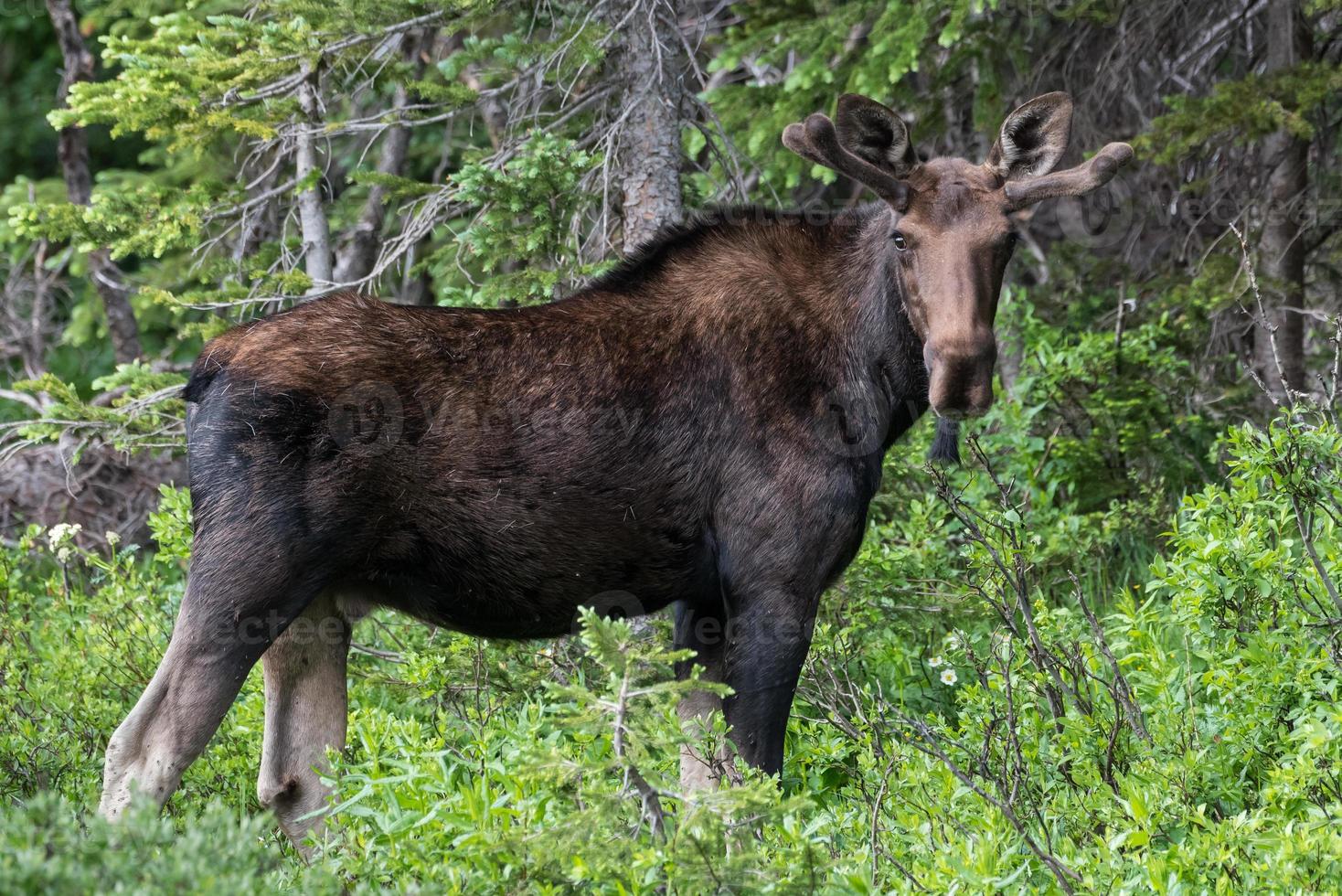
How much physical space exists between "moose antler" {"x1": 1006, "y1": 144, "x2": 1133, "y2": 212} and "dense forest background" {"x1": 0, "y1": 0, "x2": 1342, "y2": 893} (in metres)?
0.85

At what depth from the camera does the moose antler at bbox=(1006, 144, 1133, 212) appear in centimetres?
498

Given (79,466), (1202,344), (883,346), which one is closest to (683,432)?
(883,346)

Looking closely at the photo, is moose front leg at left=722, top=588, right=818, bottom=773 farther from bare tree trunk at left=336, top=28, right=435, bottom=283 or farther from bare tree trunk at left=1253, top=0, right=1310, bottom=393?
bare tree trunk at left=336, top=28, right=435, bottom=283

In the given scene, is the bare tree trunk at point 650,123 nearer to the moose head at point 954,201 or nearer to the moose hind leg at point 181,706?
the moose head at point 954,201

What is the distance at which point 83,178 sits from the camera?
1038 cm

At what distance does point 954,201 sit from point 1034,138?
1.87ft

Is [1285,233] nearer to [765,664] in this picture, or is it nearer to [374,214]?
[765,664]

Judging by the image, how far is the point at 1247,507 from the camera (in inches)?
210

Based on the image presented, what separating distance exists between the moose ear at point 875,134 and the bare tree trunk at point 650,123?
5.47ft

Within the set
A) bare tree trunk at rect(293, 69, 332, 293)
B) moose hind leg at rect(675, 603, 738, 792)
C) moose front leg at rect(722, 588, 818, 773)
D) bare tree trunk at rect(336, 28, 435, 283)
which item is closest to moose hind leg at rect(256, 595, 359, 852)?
moose hind leg at rect(675, 603, 738, 792)

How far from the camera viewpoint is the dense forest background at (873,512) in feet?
12.8
